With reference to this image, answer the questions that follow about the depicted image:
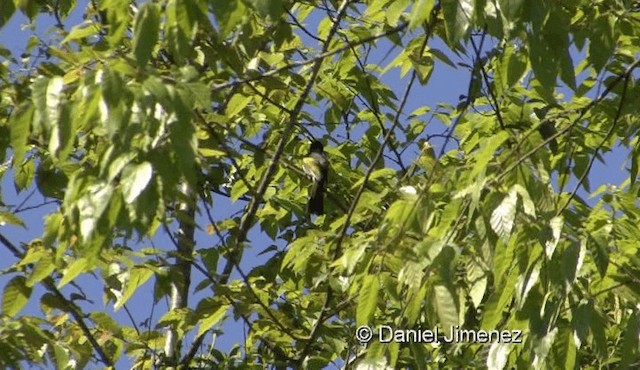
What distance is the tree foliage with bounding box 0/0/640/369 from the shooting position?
354 cm

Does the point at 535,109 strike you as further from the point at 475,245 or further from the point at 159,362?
the point at 159,362

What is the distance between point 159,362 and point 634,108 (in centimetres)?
242

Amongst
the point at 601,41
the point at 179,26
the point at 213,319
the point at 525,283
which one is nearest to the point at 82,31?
the point at 179,26

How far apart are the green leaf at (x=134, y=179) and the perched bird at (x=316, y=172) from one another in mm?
2824

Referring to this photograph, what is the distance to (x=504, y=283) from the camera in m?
4.10

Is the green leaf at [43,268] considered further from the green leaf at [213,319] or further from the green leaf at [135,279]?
the green leaf at [213,319]

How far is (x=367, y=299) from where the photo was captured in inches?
154

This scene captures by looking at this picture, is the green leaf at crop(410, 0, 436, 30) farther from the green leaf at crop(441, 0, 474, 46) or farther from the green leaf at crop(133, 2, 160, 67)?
the green leaf at crop(133, 2, 160, 67)

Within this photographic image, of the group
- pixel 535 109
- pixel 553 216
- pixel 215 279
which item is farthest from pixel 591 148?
pixel 553 216

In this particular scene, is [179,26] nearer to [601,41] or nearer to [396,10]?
[396,10]

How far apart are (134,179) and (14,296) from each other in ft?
3.85

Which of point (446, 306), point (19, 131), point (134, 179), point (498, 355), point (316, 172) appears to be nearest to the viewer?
point (134, 179)

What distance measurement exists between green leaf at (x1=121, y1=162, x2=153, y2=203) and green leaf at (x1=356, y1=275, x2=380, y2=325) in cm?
82

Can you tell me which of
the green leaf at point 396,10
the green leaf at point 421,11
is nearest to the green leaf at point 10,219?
the green leaf at point 396,10
